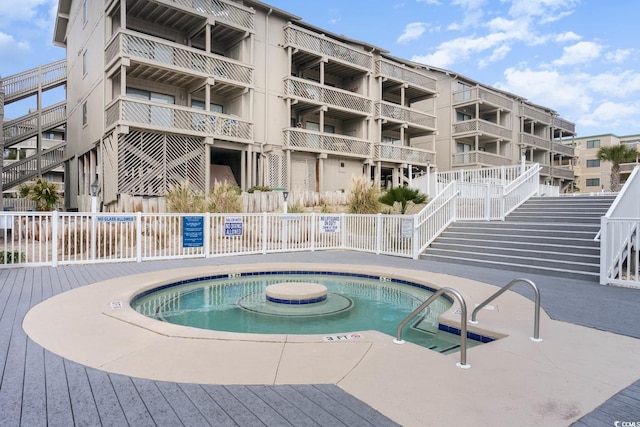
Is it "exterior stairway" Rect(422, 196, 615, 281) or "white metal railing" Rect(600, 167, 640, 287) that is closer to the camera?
"white metal railing" Rect(600, 167, 640, 287)

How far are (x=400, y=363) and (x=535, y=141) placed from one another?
37.4m

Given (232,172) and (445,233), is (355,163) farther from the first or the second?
(445,233)

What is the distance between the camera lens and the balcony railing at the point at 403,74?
2342 centimetres

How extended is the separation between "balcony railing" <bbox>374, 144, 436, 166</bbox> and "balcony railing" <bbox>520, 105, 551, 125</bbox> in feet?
45.3

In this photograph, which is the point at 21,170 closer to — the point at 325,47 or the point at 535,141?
the point at 325,47

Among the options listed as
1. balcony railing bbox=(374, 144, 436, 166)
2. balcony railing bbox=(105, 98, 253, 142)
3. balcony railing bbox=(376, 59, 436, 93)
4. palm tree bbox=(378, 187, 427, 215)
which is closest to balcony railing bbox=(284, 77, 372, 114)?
balcony railing bbox=(374, 144, 436, 166)

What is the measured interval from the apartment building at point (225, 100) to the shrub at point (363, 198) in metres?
3.43

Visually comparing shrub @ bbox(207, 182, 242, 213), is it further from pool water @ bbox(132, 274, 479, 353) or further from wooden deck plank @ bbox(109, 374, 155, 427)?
wooden deck plank @ bbox(109, 374, 155, 427)

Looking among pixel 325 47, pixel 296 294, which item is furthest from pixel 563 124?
pixel 296 294

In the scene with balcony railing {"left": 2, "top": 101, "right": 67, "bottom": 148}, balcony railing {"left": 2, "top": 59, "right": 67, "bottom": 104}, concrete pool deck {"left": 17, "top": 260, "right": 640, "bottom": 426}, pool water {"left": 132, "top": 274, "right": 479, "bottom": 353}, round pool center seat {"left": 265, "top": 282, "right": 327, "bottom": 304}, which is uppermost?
Answer: balcony railing {"left": 2, "top": 59, "right": 67, "bottom": 104}

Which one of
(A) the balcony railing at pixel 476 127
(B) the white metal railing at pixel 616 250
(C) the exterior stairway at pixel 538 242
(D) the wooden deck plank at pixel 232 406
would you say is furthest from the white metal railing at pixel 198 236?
(A) the balcony railing at pixel 476 127

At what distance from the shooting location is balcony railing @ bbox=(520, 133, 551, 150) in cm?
3284

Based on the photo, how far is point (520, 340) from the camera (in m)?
3.88

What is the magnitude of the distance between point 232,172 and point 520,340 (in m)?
17.9
